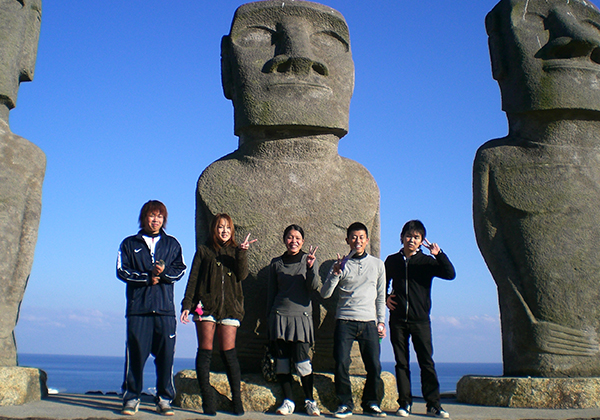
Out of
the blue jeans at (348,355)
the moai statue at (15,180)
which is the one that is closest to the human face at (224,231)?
the blue jeans at (348,355)

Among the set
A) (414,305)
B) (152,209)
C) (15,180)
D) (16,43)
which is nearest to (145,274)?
(152,209)

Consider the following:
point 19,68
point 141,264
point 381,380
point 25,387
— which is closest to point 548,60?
point 381,380

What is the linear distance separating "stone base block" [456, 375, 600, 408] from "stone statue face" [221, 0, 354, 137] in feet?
9.13

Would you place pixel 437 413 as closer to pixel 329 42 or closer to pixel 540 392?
pixel 540 392

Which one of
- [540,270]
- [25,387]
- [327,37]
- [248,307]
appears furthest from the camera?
[327,37]

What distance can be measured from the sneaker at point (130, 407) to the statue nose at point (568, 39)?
16.8 feet

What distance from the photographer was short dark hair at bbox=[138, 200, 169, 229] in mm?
5258

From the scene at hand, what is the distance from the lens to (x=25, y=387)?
539cm

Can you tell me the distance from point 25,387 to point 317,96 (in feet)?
11.8

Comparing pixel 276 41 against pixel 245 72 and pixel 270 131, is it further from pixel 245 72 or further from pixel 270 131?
pixel 270 131

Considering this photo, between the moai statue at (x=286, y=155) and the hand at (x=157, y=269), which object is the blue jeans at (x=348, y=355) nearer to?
the moai statue at (x=286, y=155)

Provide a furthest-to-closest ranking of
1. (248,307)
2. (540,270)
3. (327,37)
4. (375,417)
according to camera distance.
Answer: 1. (327,37)
2. (540,270)
3. (248,307)
4. (375,417)

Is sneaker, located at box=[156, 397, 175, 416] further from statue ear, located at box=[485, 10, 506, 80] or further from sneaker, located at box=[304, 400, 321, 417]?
statue ear, located at box=[485, 10, 506, 80]

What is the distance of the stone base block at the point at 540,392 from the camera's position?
18.5 feet
